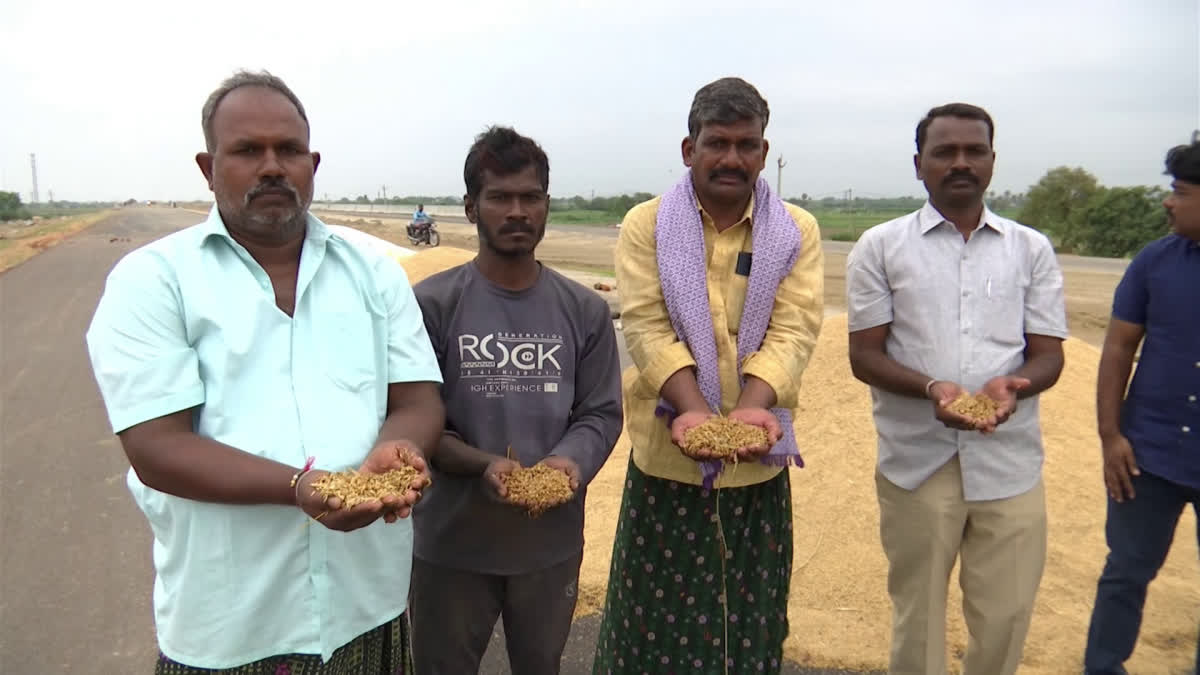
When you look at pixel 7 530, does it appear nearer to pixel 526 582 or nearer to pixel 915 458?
pixel 526 582

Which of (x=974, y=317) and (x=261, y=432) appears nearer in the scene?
(x=261, y=432)

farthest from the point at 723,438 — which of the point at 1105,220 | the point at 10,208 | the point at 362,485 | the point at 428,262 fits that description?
the point at 10,208

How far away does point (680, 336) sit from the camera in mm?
2539

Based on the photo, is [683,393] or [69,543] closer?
[683,393]

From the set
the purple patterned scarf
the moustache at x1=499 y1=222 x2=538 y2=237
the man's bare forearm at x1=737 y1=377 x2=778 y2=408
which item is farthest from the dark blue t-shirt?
the moustache at x1=499 y1=222 x2=538 y2=237

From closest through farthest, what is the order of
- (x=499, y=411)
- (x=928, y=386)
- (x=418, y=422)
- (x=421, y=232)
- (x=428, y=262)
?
(x=418, y=422)
(x=499, y=411)
(x=928, y=386)
(x=428, y=262)
(x=421, y=232)

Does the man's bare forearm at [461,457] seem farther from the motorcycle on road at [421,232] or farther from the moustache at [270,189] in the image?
the motorcycle on road at [421,232]

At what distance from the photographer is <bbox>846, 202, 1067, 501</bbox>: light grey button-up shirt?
9.05 feet

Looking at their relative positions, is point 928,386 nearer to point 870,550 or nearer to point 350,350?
point 350,350

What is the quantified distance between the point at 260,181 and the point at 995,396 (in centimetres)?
234

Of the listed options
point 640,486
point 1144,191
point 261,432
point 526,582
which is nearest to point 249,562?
point 261,432

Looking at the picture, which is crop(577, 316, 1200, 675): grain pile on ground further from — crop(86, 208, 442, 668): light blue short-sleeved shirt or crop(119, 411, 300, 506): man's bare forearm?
Answer: crop(119, 411, 300, 506): man's bare forearm

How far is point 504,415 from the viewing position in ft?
7.84

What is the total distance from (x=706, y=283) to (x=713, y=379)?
0.31m
